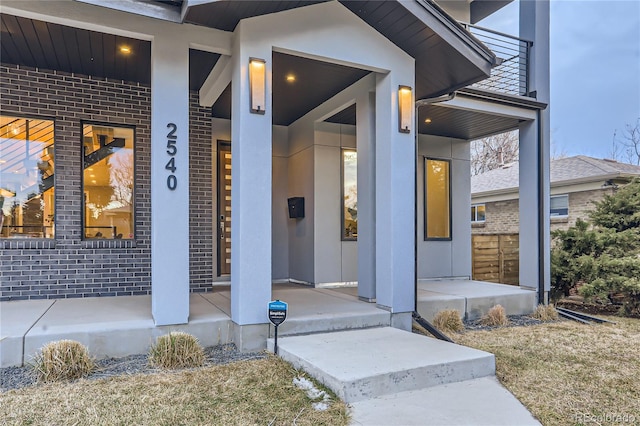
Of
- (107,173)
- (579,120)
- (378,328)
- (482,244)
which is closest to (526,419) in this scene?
(378,328)

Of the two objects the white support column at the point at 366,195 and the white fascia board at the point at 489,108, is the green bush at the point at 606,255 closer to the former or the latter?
the white fascia board at the point at 489,108

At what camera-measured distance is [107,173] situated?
235 inches

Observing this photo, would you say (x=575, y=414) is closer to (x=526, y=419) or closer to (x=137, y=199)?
(x=526, y=419)

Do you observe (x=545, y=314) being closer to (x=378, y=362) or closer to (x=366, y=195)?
(x=366, y=195)

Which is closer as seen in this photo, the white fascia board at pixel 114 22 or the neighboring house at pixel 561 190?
the white fascia board at pixel 114 22

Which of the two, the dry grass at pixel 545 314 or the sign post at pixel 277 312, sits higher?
the sign post at pixel 277 312

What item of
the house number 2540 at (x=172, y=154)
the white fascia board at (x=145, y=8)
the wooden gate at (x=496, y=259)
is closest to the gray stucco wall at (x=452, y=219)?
the wooden gate at (x=496, y=259)

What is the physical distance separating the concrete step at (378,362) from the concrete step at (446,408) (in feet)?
0.27

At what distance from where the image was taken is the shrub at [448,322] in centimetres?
551

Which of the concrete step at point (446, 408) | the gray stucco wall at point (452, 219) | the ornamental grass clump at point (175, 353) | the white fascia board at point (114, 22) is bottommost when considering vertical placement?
the concrete step at point (446, 408)

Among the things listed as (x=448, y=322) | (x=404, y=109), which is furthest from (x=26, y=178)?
(x=448, y=322)

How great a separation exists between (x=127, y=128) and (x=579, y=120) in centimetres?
10807

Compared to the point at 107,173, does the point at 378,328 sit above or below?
below

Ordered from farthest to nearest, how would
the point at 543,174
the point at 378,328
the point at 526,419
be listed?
1. the point at 543,174
2. the point at 378,328
3. the point at 526,419
